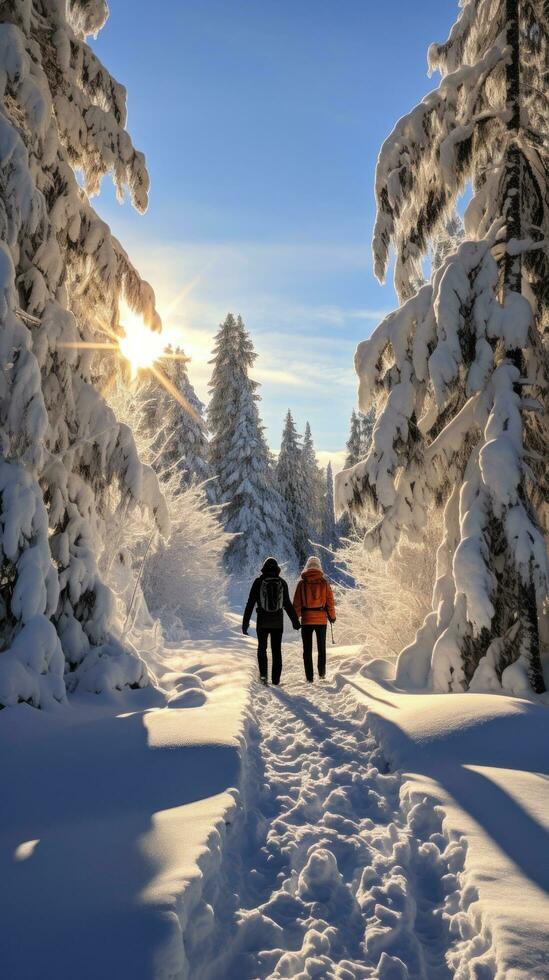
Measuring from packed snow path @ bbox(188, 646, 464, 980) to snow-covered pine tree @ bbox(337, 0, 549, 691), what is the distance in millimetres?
2570

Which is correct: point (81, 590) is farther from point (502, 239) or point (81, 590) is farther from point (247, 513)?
point (247, 513)

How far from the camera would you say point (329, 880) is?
11.2 ft

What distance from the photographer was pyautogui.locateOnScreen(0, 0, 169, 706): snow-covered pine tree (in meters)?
5.60

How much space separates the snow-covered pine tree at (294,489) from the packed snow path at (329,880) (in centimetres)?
3322

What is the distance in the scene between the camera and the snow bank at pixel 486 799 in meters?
2.62

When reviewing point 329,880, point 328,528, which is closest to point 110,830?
point 329,880

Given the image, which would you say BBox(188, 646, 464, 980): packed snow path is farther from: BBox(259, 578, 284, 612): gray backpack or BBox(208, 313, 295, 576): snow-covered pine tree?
BBox(208, 313, 295, 576): snow-covered pine tree

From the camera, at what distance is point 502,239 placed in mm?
7172

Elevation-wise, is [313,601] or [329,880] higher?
[313,601]

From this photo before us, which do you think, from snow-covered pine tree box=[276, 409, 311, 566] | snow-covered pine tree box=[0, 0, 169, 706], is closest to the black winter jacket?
snow-covered pine tree box=[0, 0, 169, 706]

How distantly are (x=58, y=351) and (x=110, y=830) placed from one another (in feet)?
16.5

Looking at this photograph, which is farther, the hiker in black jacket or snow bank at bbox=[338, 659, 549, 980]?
the hiker in black jacket

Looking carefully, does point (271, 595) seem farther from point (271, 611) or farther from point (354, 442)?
point (354, 442)

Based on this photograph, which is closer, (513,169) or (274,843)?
(274,843)
